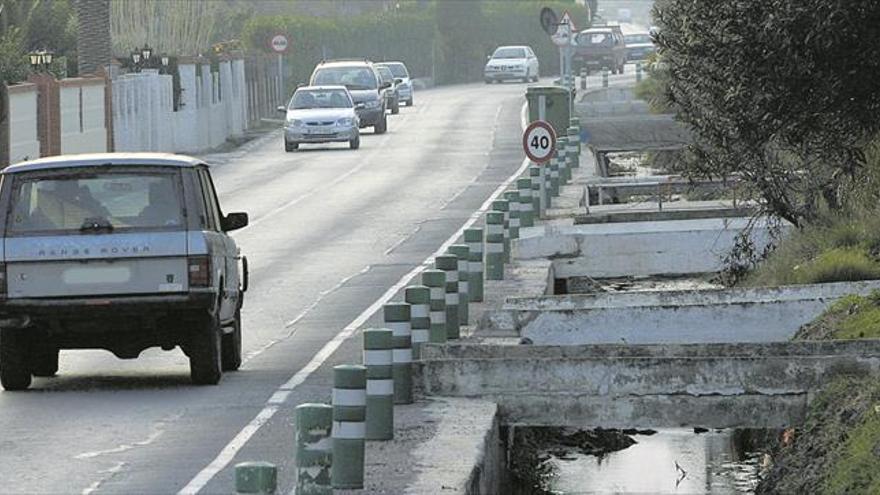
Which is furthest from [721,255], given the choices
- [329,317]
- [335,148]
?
[335,148]

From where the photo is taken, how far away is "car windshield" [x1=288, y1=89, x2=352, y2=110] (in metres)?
54.6

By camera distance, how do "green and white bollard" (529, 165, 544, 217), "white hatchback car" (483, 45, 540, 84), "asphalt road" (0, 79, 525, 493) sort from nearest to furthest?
1. "asphalt road" (0, 79, 525, 493)
2. "green and white bollard" (529, 165, 544, 217)
3. "white hatchback car" (483, 45, 540, 84)

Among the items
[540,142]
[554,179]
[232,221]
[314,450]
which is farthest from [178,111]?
[314,450]

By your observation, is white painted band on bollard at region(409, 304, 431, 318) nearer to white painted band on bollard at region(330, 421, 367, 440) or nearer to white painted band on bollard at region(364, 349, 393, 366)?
white painted band on bollard at region(364, 349, 393, 366)

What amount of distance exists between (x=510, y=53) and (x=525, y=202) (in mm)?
64925

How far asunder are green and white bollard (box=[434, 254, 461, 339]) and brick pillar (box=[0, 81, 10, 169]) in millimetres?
22060

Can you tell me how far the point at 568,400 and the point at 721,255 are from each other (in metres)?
12.5

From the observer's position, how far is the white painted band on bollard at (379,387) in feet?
46.5

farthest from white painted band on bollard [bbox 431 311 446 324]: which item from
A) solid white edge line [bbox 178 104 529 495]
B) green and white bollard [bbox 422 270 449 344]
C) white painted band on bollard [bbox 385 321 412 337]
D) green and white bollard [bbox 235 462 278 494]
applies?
green and white bollard [bbox 235 462 278 494]

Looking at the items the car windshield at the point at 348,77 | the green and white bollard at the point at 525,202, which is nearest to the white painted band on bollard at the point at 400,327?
the green and white bollard at the point at 525,202

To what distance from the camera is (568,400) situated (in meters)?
16.2

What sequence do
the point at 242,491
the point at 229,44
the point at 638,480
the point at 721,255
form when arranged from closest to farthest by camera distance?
1. the point at 242,491
2. the point at 638,480
3. the point at 721,255
4. the point at 229,44

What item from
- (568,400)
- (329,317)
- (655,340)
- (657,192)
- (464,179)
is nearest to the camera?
(568,400)

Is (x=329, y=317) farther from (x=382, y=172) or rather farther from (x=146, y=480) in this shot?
(x=382, y=172)
